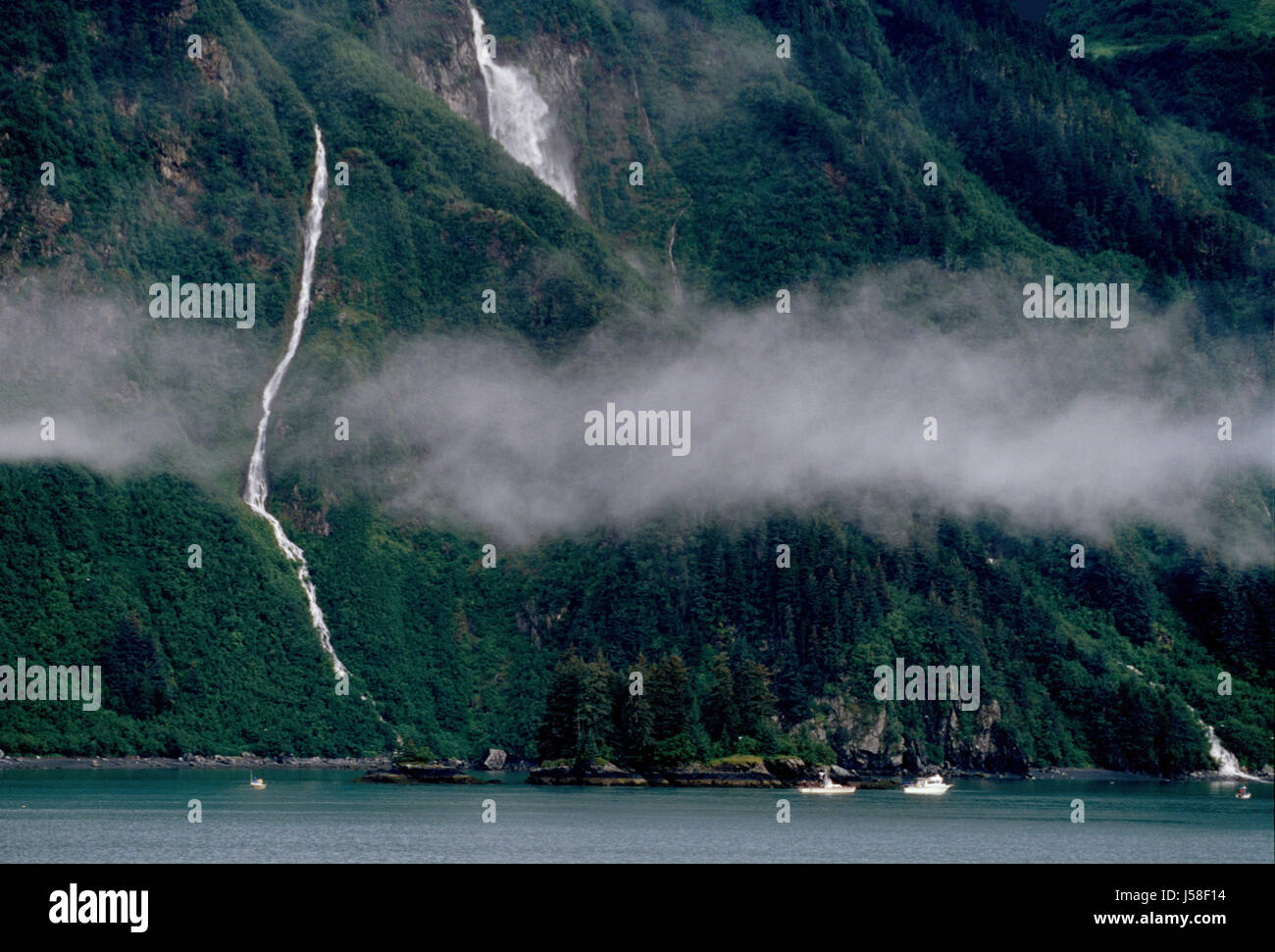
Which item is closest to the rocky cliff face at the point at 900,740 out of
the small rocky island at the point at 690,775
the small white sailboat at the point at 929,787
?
the small rocky island at the point at 690,775

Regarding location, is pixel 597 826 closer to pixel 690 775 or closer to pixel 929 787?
pixel 690 775

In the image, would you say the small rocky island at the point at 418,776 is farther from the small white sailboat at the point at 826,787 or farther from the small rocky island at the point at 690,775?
the small white sailboat at the point at 826,787

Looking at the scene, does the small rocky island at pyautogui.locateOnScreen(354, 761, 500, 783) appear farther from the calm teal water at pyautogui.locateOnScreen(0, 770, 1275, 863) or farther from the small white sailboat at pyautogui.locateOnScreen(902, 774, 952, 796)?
the small white sailboat at pyautogui.locateOnScreen(902, 774, 952, 796)

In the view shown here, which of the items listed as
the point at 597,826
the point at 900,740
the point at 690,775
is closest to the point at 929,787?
the point at 900,740

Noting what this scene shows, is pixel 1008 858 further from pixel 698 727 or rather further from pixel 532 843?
pixel 698 727
